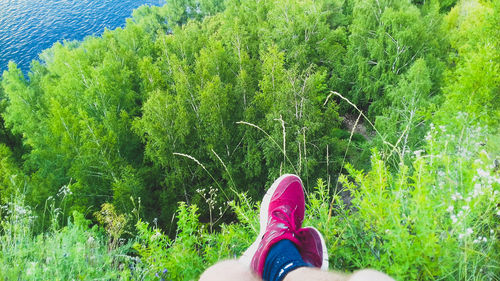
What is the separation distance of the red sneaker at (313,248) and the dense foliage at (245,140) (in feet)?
0.69

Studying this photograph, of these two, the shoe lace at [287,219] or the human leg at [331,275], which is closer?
the human leg at [331,275]

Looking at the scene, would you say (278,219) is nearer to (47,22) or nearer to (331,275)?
(331,275)

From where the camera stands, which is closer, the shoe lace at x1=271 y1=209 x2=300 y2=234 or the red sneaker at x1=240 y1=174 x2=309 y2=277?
the red sneaker at x1=240 y1=174 x2=309 y2=277

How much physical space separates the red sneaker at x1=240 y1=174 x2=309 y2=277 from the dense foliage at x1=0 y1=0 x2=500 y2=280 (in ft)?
0.72

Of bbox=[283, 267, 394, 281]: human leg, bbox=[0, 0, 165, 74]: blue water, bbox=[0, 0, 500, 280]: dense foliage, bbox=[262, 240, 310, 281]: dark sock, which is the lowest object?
bbox=[0, 0, 500, 280]: dense foliage

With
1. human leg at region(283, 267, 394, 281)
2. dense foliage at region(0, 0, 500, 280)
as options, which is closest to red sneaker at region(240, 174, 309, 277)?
dense foliage at region(0, 0, 500, 280)

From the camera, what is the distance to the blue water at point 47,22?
29891 mm

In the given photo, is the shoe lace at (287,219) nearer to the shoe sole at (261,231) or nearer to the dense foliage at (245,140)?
the shoe sole at (261,231)

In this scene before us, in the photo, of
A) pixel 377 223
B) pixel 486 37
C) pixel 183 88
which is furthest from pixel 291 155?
pixel 377 223

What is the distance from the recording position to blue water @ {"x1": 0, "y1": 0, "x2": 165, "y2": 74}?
29891 millimetres

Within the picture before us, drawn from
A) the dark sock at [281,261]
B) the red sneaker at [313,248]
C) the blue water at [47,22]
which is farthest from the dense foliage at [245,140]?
the blue water at [47,22]

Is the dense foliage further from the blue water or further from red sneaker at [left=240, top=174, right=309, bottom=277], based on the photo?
the blue water

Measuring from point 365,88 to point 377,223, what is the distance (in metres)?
13.3

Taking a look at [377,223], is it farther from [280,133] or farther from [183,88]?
[183,88]
